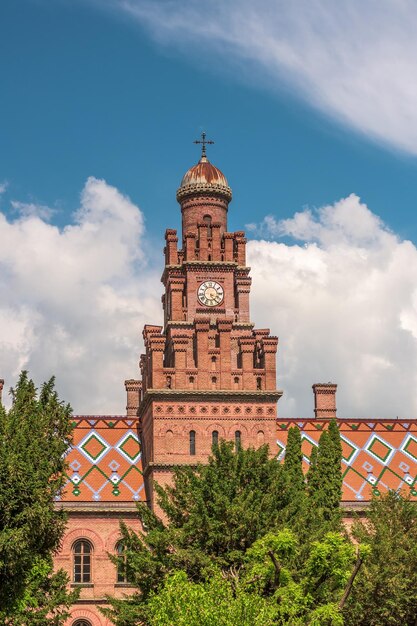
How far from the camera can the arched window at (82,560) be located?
5997 cm

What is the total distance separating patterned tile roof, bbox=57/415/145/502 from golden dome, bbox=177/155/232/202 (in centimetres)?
1297

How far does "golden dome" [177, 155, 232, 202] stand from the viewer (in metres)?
66.4

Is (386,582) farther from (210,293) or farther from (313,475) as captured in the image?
(210,293)

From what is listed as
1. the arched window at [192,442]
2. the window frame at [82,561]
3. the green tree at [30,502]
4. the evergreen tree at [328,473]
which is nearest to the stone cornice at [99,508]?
the window frame at [82,561]

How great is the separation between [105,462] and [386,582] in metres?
19.1

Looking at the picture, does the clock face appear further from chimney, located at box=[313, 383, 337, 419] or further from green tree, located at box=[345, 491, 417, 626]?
green tree, located at box=[345, 491, 417, 626]

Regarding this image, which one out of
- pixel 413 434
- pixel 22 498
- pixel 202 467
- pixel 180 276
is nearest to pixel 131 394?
pixel 180 276

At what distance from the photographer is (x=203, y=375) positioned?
60344 mm

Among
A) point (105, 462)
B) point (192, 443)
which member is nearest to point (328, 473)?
point (192, 443)

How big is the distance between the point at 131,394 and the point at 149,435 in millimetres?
10859

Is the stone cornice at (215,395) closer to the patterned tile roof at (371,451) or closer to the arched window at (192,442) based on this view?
the arched window at (192,442)

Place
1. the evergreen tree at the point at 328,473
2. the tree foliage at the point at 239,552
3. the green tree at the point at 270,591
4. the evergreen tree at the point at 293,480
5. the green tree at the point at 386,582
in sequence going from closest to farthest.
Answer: the green tree at the point at 270,591 → the tree foliage at the point at 239,552 → the evergreen tree at the point at 293,480 → the green tree at the point at 386,582 → the evergreen tree at the point at 328,473

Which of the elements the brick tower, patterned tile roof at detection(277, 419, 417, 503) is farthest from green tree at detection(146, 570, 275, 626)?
patterned tile roof at detection(277, 419, 417, 503)

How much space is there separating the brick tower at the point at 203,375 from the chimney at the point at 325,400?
797cm
